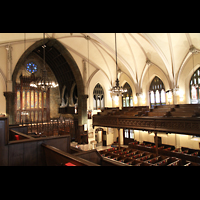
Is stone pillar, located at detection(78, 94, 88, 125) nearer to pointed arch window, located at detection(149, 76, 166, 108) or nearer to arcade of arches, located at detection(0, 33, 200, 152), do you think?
arcade of arches, located at detection(0, 33, 200, 152)

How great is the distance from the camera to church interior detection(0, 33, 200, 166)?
1098 centimetres

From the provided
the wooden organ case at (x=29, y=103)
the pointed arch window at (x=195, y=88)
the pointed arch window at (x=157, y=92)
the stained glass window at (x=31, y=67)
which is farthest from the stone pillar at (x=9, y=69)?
the pointed arch window at (x=195, y=88)

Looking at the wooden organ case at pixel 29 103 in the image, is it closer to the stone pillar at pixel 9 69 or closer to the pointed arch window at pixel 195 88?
the stone pillar at pixel 9 69

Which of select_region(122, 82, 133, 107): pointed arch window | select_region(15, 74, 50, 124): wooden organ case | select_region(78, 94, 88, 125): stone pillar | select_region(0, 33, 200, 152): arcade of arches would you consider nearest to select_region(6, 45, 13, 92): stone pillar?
select_region(0, 33, 200, 152): arcade of arches

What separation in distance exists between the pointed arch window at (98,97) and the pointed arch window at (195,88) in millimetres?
9469

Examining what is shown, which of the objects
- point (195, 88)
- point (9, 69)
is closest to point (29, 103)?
point (9, 69)

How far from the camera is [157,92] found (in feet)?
57.0

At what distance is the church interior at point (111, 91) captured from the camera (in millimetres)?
10977

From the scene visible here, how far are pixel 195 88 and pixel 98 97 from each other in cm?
1007

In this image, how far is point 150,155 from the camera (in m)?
10.9

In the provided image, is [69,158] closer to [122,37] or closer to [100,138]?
[122,37]

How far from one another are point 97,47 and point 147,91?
24.0ft

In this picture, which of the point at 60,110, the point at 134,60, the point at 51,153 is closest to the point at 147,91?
the point at 134,60

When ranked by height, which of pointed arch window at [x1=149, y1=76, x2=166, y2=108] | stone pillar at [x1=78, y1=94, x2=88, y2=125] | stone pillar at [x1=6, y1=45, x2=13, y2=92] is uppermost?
stone pillar at [x1=6, y1=45, x2=13, y2=92]
